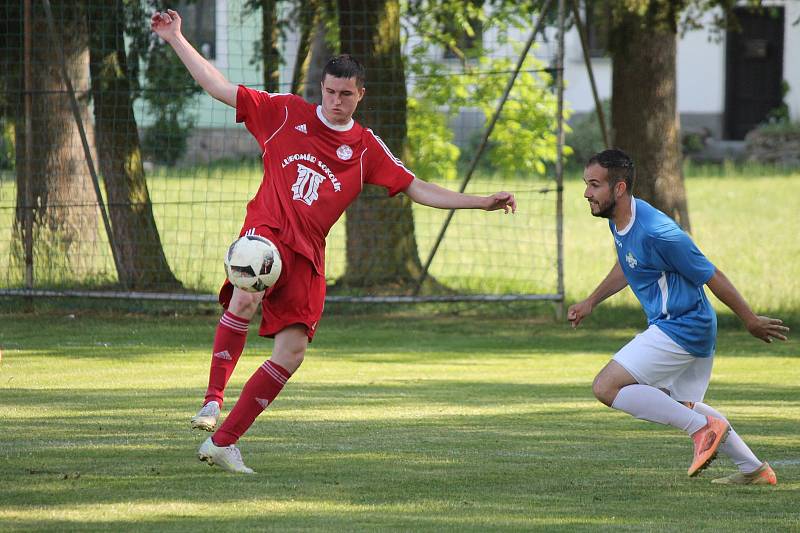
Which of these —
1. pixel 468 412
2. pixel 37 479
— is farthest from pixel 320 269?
pixel 468 412

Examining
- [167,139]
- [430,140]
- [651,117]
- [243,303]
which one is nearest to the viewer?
[243,303]

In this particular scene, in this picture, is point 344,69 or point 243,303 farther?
point 243,303

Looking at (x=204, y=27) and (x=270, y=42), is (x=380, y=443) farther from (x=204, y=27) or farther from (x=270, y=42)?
(x=204, y=27)

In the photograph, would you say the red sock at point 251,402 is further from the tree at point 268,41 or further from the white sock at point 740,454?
the tree at point 268,41

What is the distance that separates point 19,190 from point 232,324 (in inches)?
344

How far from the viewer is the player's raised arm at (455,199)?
6.74 metres

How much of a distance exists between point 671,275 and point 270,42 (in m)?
10.7

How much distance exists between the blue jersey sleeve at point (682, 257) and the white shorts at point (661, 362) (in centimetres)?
32

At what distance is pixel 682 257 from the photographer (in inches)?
250

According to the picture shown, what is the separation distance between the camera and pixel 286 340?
6.50m

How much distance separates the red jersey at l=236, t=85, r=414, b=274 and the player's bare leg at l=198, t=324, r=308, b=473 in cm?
39

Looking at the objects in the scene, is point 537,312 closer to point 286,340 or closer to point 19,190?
point 19,190

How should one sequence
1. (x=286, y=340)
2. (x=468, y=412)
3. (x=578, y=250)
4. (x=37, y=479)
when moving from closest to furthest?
(x=37, y=479) → (x=286, y=340) → (x=468, y=412) → (x=578, y=250)

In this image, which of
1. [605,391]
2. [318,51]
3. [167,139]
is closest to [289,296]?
[605,391]
